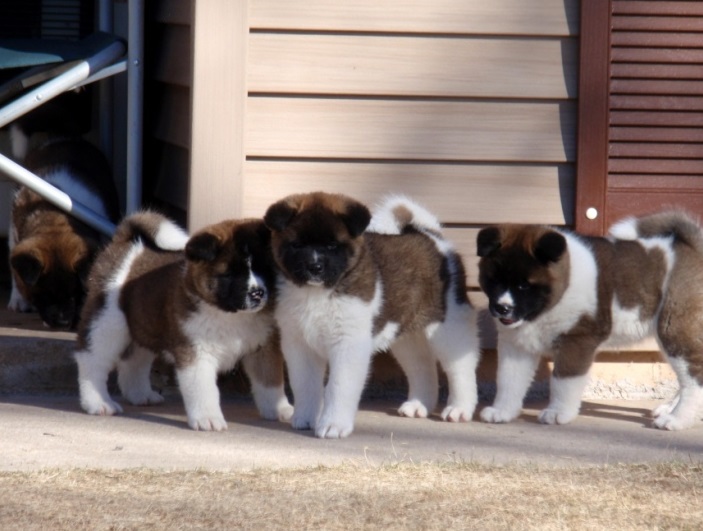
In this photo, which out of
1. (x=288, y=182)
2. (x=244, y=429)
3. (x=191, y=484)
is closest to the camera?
(x=191, y=484)

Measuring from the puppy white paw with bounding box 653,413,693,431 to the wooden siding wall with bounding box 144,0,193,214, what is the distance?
9.50 ft

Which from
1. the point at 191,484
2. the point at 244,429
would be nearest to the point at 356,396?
the point at 244,429

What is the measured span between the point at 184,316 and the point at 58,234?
2.07 m

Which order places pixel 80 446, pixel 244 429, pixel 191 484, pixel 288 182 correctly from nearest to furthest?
pixel 191 484 → pixel 80 446 → pixel 244 429 → pixel 288 182

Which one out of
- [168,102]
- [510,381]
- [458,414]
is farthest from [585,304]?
[168,102]

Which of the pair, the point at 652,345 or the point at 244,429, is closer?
the point at 244,429

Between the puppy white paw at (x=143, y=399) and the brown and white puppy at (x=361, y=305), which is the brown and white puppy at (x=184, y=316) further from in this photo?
the brown and white puppy at (x=361, y=305)

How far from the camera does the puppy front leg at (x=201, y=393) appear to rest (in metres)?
5.97

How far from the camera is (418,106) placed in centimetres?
681

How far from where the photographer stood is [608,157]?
22.3ft

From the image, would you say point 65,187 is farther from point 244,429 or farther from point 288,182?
point 244,429

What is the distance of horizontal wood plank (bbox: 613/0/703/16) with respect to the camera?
22.0 feet

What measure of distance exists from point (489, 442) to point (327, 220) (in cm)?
131

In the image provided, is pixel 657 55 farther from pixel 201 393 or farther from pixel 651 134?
pixel 201 393
